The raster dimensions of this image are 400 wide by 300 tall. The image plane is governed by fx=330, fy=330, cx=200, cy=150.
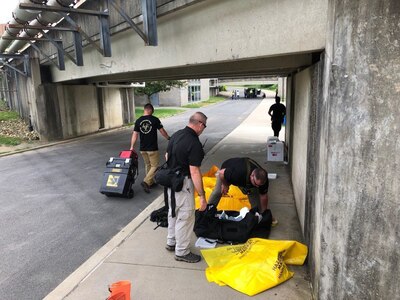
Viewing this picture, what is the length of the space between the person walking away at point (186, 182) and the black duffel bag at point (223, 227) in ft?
1.74

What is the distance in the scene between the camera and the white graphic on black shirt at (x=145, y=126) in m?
7.06

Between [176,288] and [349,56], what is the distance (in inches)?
111

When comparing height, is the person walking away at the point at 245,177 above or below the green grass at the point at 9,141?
above

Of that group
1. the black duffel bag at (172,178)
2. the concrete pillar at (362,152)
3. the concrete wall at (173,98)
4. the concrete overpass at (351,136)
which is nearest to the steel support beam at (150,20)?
the concrete overpass at (351,136)

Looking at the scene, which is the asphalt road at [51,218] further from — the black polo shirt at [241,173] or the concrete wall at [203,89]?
the concrete wall at [203,89]

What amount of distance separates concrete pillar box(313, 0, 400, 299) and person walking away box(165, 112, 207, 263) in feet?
4.98

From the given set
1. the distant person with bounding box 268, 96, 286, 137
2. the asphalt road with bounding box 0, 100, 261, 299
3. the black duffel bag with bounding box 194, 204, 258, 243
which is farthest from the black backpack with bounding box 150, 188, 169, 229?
the distant person with bounding box 268, 96, 286, 137

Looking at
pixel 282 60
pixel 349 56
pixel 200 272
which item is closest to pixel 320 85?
pixel 349 56

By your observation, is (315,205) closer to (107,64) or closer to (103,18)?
(103,18)

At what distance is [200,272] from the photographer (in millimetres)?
3865

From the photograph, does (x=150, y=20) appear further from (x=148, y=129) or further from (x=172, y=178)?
(x=172, y=178)

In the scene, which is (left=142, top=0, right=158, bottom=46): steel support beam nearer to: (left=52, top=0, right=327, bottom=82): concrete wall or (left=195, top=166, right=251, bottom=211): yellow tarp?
(left=52, top=0, right=327, bottom=82): concrete wall

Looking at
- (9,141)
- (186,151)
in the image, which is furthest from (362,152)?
(9,141)

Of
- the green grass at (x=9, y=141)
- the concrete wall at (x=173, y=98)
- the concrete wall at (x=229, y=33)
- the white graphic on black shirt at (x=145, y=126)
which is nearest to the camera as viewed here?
the concrete wall at (x=229, y=33)
